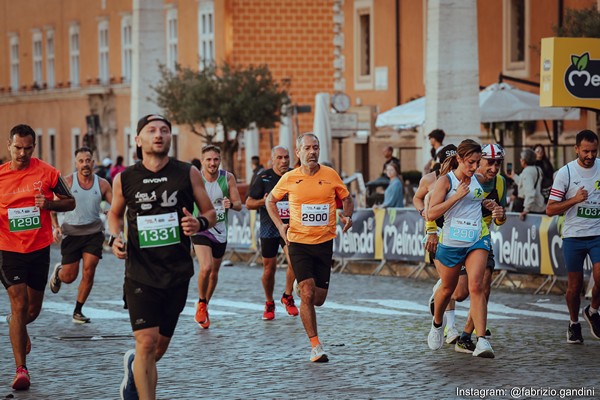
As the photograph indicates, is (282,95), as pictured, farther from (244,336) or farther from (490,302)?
(244,336)

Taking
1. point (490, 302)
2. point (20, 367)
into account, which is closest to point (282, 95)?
point (490, 302)

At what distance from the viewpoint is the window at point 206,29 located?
167 ft

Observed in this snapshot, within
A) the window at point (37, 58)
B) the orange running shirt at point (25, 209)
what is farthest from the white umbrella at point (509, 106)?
the window at point (37, 58)

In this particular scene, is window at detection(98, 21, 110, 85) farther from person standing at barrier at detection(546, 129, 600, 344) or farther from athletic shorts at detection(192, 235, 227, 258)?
person standing at barrier at detection(546, 129, 600, 344)

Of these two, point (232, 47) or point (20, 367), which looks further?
point (232, 47)

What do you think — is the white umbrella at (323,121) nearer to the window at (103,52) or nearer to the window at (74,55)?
the window at (103,52)

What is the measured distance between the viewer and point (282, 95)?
42.5m

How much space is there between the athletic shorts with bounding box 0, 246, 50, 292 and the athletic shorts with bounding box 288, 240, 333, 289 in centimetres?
229

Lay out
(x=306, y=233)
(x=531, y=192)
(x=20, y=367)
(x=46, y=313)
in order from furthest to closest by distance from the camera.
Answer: (x=531, y=192)
(x=46, y=313)
(x=306, y=233)
(x=20, y=367)

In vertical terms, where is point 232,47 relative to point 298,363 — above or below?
above

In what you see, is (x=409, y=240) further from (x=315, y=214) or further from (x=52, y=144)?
(x=52, y=144)

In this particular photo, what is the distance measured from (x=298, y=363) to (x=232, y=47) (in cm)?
3666

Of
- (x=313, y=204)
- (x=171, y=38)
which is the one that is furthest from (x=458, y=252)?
(x=171, y=38)

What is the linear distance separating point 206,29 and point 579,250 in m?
37.0
